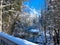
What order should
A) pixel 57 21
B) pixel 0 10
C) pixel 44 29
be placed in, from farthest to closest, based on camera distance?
pixel 0 10, pixel 44 29, pixel 57 21

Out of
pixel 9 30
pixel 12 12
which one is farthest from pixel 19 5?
pixel 9 30

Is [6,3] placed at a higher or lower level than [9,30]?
higher

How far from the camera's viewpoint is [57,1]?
2.24 metres

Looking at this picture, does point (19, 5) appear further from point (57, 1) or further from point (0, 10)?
point (57, 1)

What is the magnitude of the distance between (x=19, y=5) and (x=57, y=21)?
14002mm

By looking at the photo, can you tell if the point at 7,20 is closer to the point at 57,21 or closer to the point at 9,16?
the point at 9,16

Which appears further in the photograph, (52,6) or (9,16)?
(9,16)

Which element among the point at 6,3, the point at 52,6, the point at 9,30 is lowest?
the point at 9,30

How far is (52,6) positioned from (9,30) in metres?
14.3

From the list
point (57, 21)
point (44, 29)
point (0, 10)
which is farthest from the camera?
point (0, 10)

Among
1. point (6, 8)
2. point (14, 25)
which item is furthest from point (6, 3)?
point (14, 25)

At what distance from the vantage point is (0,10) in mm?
15836

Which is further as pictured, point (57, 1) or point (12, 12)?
point (12, 12)

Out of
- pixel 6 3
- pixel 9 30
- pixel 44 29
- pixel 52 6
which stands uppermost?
pixel 52 6
